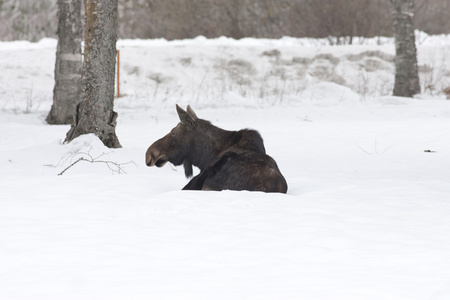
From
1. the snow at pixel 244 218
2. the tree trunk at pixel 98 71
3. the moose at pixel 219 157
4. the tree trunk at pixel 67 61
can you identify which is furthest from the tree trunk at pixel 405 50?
the moose at pixel 219 157

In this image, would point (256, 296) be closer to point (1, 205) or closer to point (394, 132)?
point (1, 205)

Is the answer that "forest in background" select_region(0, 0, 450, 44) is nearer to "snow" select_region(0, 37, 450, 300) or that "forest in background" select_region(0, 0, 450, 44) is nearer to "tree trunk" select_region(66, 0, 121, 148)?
"snow" select_region(0, 37, 450, 300)

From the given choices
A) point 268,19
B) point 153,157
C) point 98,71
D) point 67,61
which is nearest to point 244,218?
point 153,157

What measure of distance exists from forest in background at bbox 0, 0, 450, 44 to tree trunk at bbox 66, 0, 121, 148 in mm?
14855

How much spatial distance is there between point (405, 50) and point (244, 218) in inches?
430

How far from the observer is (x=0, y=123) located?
11352 mm

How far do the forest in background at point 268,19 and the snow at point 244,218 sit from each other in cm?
1047

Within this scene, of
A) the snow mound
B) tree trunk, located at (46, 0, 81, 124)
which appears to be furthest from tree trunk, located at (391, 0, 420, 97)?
tree trunk, located at (46, 0, 81, 124)

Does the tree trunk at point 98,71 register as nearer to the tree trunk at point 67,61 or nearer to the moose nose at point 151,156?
the moose nose at point 151,156

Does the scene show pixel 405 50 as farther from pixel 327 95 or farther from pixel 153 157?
pixel 153 157

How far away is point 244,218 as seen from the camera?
448 centimetres

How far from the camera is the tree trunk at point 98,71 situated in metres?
8.12

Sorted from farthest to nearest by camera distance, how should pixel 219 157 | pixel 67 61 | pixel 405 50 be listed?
pixel 405 50 → pixel 67 61 → pixel 219 157

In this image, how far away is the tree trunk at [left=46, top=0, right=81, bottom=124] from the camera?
11.0m
